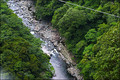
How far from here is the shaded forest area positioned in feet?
45.0

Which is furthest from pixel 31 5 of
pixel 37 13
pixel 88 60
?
pixel 88 60

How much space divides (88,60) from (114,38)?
381 cm

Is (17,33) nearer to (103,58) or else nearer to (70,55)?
(70,55)

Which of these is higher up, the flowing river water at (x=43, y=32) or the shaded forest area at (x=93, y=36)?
the shaded forest area at (x=93, y=36)

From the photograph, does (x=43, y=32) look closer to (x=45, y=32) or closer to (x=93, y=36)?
(x=45, y=32)

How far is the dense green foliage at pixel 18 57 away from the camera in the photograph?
1312 centimetres

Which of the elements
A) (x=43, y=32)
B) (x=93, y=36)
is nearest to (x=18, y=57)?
(x=93, y=36)

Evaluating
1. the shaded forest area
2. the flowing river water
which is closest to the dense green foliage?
the flowing river water

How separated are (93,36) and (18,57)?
864 centimetres

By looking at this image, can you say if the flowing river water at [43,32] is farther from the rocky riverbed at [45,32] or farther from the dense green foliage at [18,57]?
the dense green foliage at [18,57]

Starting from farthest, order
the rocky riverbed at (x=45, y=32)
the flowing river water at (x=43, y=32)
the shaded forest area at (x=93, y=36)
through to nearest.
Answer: the rocky riverbed at (x=45, y=32) < the flowing river water at (x=43, y=32) < the shaded forest area at (x=93, y=36)

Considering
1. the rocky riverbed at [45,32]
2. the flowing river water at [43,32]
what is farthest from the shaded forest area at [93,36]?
the flowing river water at [43,32]

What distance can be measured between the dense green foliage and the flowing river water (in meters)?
3.05

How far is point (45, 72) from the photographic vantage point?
599 inches
